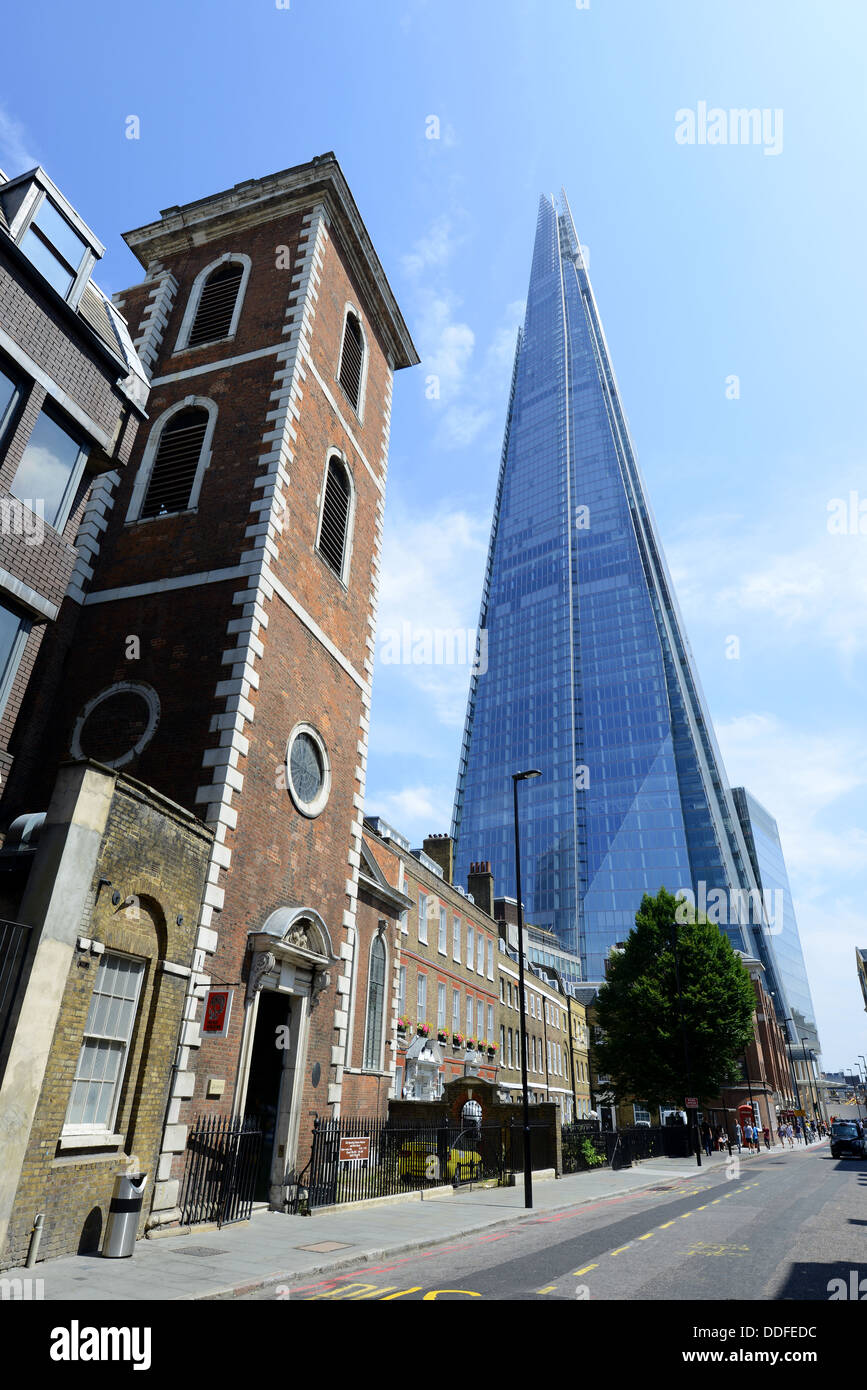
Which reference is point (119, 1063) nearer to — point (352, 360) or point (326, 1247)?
point (326, 1247)

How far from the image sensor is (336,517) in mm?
20891

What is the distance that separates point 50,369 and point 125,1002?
10.7 metres

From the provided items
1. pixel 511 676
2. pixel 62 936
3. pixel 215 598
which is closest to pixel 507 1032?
pixel 215 598

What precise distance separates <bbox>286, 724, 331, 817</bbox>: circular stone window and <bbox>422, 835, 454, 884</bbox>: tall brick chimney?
25.0 meters

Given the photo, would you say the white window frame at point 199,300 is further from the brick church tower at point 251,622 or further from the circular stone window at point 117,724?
the circular stone window at point 117,724

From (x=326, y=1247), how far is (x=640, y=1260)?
4301 millimetres

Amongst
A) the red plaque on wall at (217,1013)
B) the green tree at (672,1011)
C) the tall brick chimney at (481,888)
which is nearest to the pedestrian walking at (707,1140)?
the green tree at (672,1011)

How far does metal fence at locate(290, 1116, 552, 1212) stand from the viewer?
15305mm

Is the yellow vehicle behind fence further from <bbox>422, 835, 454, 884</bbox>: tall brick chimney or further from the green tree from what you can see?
the green tree

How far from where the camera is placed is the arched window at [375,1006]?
22.4 meters

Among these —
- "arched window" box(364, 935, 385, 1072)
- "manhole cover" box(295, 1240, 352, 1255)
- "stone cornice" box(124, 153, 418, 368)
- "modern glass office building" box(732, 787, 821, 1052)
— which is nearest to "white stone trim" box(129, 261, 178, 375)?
"stone cornice" box(124, 153, 418, 368)

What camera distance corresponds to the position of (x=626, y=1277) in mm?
9531

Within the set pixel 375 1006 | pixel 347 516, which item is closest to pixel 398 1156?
pixel 375 1006
